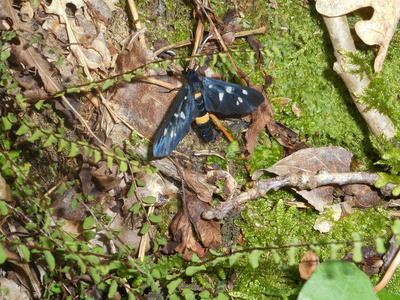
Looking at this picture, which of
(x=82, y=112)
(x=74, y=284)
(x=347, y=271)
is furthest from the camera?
(x=82, y=112)

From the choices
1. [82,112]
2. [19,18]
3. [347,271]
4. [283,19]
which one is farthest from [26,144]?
[347,271]

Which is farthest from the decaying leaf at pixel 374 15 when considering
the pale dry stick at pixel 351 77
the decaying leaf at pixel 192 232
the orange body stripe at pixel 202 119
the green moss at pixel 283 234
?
the decaying leaf at pixel 192 232

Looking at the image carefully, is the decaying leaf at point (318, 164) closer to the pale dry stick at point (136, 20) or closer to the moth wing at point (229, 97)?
the moth wing at point (229, 97)

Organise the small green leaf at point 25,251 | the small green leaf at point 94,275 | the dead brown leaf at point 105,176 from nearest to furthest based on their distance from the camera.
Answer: the small green leaf at point 25,251 < the small green leaf at point 94,275 < the dead brown leaf at point 105,176

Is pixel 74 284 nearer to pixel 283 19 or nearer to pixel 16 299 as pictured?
pixel 16 299

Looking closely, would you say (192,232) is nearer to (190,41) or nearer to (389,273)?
(389,273)

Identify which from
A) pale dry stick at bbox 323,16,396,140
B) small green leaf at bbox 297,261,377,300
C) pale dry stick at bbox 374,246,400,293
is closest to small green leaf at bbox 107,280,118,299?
small green leaf at bbox 297,261,377,300
